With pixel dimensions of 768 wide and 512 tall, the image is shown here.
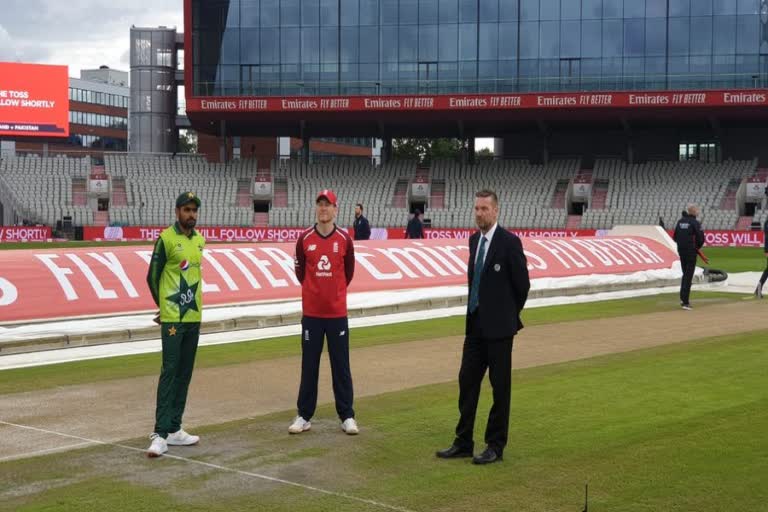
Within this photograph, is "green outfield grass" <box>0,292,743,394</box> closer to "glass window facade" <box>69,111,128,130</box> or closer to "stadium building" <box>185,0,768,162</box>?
"stadium building" <box>185,0,768,162</box>

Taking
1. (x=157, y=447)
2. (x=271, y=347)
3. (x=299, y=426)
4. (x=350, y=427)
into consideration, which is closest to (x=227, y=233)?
(x=271, y=347)

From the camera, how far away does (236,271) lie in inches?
744

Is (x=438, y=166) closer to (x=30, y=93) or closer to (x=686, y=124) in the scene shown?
(x=686, y=124)

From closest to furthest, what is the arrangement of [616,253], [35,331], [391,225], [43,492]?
[43,492] → [35,331] → [616,253] → [391,225]

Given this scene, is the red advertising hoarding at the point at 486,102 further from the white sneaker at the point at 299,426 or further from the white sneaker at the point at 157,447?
the white sneaker at the point at 157,447

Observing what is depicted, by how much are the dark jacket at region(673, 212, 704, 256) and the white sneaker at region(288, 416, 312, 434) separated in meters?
13.0

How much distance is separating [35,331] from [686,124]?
5826 centimetres

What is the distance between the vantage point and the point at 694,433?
853cm

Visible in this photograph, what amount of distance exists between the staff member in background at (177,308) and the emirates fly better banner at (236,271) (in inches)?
308

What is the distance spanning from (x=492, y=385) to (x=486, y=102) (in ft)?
175

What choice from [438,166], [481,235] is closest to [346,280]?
[481,235]

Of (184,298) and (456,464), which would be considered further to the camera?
(184,298)

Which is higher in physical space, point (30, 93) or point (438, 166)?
point (30, 93)

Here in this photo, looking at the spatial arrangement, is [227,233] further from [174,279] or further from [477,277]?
[477,277]
